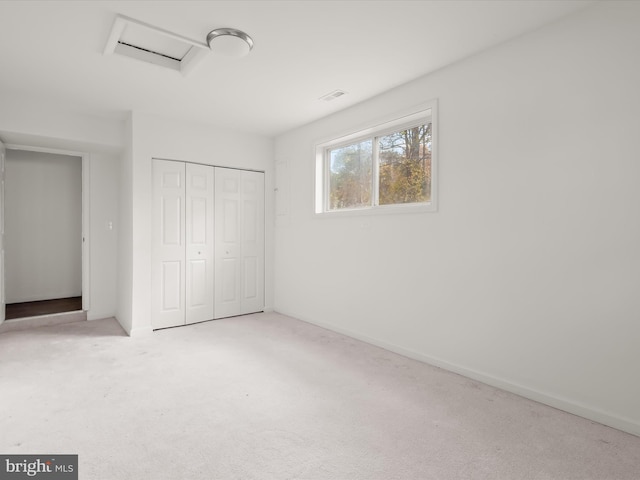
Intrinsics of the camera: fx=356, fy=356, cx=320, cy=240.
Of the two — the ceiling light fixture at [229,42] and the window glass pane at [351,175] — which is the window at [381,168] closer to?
the window glass pane at [351,175]

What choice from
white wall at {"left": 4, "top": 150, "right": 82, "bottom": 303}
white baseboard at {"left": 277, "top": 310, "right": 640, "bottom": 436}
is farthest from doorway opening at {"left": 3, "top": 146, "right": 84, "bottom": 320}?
white baseboard at {"left": 277, "top": 310, "right": 640, "bottom": 436}

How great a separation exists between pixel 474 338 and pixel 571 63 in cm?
205

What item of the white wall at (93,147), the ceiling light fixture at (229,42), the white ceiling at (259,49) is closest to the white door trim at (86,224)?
the white wall at (93,147)

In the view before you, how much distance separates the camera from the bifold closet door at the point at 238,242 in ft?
15.6

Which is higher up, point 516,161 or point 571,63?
point 571,63

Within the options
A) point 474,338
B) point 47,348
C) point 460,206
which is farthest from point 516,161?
point 47,348

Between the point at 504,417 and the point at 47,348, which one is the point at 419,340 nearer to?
the point at 504,417

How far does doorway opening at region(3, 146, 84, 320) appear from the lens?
5234 mm

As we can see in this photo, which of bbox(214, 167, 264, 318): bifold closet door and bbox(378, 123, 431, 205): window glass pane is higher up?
bbox(378, 123, 431, 205): window glass pane

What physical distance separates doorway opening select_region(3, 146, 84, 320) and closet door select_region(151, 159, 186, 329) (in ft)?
5.46

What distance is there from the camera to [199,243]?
4.57 meters

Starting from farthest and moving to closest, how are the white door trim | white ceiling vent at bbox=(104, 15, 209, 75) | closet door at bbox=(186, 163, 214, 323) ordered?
the white door trim < closet door at bbox=(186, 163, 214, 323) < white ceiling vent at bbox=(104, 15, 209, 75)

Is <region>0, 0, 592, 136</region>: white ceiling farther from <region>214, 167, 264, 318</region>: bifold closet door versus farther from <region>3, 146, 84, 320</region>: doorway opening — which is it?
<region>3, 146, 84, 320</region>: doorway opening

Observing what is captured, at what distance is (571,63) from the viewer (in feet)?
7.62
